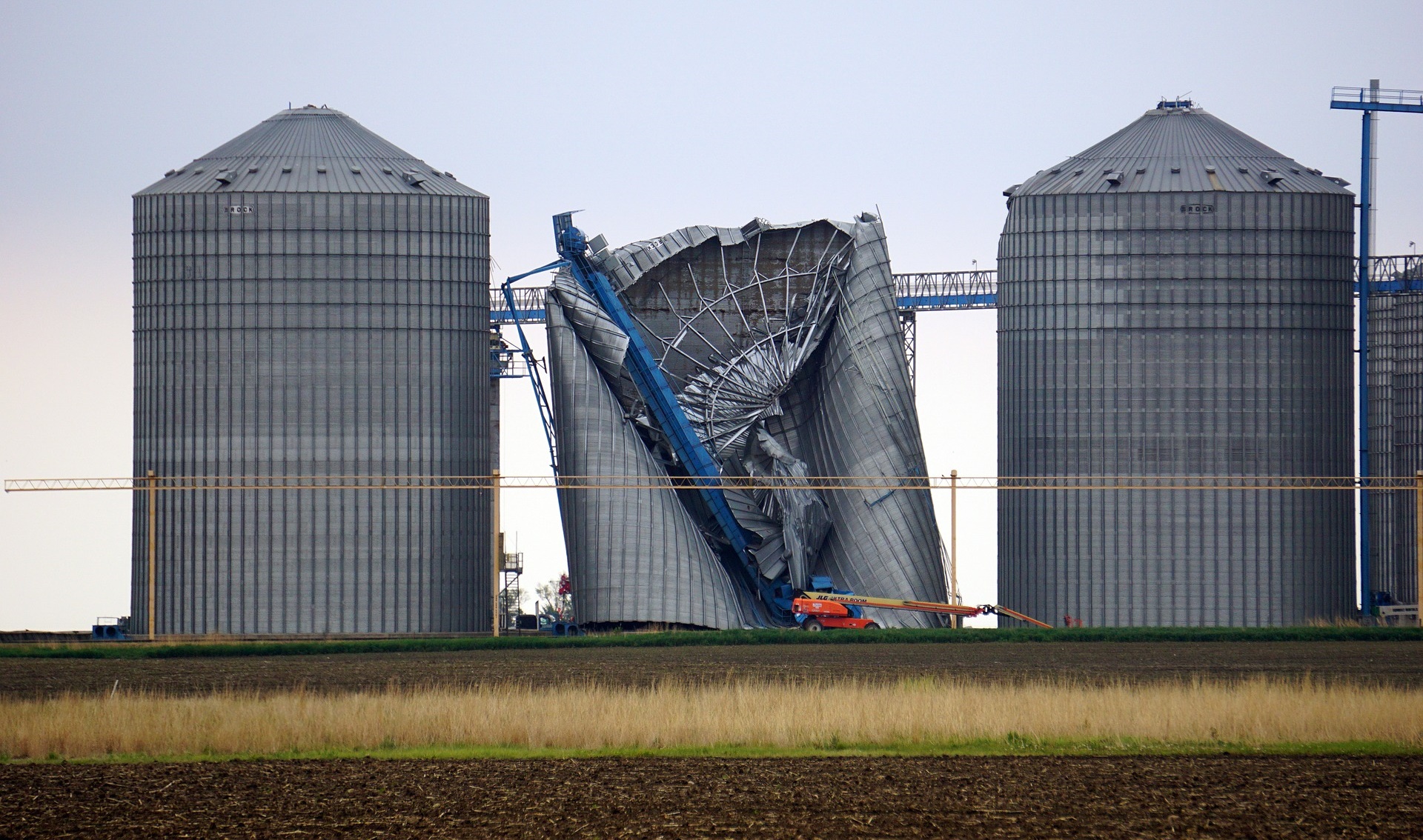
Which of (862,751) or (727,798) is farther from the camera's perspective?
(862,751)

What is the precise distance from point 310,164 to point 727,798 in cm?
6612

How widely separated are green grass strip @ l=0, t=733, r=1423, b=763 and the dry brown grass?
0.32 meters

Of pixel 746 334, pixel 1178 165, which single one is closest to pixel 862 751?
pixel 746 334

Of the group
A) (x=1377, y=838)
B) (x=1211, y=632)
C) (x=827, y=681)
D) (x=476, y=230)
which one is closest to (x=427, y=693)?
(x=827, y=681)

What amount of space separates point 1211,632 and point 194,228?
150 ft

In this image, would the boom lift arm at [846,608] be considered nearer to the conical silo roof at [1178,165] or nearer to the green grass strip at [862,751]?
the conical silo roof at [1178,165]

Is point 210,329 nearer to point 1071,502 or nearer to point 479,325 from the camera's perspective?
point 479,325

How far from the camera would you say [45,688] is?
62344 mm

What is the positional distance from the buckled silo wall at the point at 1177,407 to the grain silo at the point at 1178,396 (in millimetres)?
72

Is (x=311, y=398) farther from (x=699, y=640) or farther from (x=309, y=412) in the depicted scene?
(x=699, y=640)

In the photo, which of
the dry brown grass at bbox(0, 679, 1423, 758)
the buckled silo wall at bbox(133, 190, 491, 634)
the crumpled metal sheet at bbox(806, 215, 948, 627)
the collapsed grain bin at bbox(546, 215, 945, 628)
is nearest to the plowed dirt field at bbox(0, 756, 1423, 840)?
the dry brown grass at bbox(0, 679, 1423, 758)

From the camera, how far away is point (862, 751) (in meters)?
47.1

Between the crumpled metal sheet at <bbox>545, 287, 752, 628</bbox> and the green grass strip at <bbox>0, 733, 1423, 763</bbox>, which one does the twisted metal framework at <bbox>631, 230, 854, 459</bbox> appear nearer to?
the crumpled metal sheet at <bbox>545, 287, 752, 628</bbox>

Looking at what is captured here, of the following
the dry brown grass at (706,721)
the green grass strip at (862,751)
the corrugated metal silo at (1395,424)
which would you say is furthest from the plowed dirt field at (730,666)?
the corrugated metal silo at (1395,424)
